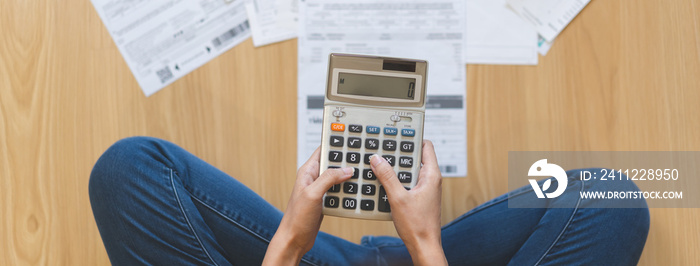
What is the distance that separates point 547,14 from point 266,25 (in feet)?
1.27

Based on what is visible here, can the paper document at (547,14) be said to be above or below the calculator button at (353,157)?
above

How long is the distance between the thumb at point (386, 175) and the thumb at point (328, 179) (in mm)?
25

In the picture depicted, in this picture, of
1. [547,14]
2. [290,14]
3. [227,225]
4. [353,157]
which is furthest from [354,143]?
[547,14]

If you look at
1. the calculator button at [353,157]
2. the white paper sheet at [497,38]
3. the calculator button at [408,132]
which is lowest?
the calculator button at [353,157]

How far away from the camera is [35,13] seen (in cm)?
62

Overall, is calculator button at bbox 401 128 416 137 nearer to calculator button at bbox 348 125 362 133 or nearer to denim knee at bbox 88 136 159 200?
calculator button at bbox 348 125 362 133

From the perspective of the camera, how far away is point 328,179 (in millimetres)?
404

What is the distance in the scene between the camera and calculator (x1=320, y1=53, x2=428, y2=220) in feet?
1.39

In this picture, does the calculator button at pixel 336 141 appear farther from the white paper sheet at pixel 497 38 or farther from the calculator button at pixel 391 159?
the white paper sheet at pixel 497 38

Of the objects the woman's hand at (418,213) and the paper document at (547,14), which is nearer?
the woman's hand at (418,213)

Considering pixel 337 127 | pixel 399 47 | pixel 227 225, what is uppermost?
pixel 399 47

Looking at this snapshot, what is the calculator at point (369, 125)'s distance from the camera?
0.42m

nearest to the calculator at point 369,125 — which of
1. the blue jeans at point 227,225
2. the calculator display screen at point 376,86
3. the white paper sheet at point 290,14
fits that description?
the calculator display screen at point 376,86

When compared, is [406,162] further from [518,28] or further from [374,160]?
[518,28]
